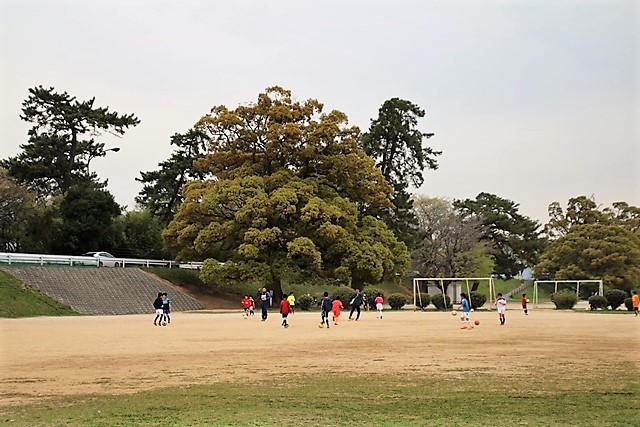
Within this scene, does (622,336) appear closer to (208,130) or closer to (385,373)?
(385,373)

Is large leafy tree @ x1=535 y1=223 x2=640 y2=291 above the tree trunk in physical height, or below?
below

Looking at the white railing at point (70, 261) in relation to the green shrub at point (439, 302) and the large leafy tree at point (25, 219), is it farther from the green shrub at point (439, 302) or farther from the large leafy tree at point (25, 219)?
the green shrub at point (439, 302)

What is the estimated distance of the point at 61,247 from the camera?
55.8 m

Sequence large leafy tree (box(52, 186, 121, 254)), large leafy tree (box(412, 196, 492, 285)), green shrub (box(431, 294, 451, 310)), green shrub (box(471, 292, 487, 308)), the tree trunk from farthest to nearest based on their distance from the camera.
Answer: large leafy tree (box(412, 196, 492, 285)) → the tree trunk → large leafy tree (box(52, 186, 121, 254)) → green shrub (box(431, 294, 451, 310)) → green shrub (box(471, 292, 487, 308))

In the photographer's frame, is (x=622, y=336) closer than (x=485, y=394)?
No

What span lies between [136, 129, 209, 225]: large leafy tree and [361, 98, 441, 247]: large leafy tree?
15.3 metres

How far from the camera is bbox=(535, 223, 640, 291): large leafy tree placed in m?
58.3

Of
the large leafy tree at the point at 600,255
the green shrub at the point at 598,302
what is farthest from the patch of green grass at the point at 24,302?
the large leafy tree at the point at 600,255

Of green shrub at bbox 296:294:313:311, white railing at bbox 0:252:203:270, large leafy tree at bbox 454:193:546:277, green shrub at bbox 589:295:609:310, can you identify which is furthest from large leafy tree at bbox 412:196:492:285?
white railing at bbox 0:252:203:270

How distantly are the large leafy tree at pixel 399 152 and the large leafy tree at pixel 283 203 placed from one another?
12.7 meters

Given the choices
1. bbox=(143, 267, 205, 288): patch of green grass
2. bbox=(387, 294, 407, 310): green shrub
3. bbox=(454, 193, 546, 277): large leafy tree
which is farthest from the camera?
bbox=(454, 193, 546, 277): large leafy tree

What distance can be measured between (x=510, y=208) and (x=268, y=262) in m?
38.4

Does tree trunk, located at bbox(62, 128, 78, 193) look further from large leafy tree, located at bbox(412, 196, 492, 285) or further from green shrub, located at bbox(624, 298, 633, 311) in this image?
green shrub, located at bbox(624, 298, 633, 311)

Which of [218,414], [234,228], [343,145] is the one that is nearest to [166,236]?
[234,228]
